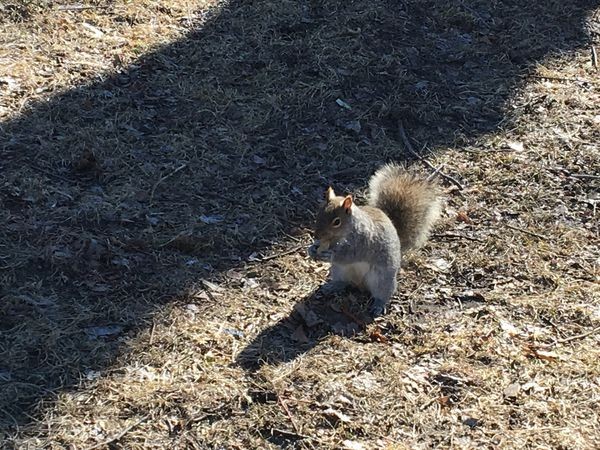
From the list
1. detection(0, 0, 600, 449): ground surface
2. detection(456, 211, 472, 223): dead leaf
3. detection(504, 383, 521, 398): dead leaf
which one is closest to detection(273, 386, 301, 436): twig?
detection(0, 0, 600, 449): ground surface

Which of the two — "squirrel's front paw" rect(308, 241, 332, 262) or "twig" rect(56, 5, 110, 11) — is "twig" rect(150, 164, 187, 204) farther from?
"twig" rect(56, 5, 110, 11)

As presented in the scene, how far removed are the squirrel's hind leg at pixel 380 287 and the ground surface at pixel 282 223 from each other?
70 millimetres

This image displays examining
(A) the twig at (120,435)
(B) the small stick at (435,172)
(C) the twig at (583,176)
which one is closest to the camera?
(A) the twig at (120,435)

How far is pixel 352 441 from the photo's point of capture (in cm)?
333

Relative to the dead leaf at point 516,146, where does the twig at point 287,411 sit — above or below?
below

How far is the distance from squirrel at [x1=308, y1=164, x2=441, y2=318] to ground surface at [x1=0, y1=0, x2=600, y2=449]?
0.38ft

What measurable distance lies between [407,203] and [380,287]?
0.55m

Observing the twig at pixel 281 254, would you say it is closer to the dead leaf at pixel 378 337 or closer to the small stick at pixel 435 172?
the dead leaf at pixel 378 337

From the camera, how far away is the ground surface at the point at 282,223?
3451 millimetres

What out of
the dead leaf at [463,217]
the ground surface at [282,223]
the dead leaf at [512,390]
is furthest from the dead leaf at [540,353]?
the dead leaf at [463,217]

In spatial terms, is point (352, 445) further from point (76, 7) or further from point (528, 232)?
point (76, 7)

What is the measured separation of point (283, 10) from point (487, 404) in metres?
3.77

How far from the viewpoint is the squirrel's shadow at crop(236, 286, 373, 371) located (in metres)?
3.73

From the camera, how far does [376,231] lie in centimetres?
406
